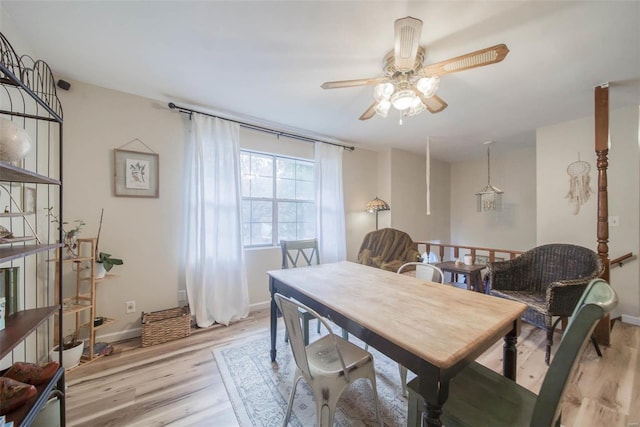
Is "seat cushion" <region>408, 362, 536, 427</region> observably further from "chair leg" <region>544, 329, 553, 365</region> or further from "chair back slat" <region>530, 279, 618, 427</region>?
"chair leg" <region>544, 329, 553, 365</region>

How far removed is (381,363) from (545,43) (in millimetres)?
2636

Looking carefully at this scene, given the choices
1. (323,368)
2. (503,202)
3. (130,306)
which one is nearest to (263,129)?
(130,306)

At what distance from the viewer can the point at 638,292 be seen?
Answer: 8.71ft

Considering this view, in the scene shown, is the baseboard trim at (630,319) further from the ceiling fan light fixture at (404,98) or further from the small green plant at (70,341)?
the small green plant at (70,341)

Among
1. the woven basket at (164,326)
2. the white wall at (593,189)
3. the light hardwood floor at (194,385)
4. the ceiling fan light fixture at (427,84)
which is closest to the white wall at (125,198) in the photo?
the woven basket at (164,326)

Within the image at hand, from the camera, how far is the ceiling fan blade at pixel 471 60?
1254 millimetres

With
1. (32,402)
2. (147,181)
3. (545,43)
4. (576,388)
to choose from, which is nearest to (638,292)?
(576,388)

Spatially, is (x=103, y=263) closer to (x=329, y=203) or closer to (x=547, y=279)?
(x=329, y=203)

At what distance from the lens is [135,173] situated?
2.41m

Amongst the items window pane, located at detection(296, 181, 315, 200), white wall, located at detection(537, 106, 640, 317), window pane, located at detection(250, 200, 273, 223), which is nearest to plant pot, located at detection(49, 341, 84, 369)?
window pane, located at detection(250, 200, 273, 223)

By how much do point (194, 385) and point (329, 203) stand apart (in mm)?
2613

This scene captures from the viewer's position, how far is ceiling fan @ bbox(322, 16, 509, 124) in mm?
1296

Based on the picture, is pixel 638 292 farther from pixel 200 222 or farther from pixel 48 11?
pixel 48 11

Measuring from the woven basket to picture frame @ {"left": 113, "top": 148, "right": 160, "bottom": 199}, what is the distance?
1.19 m
